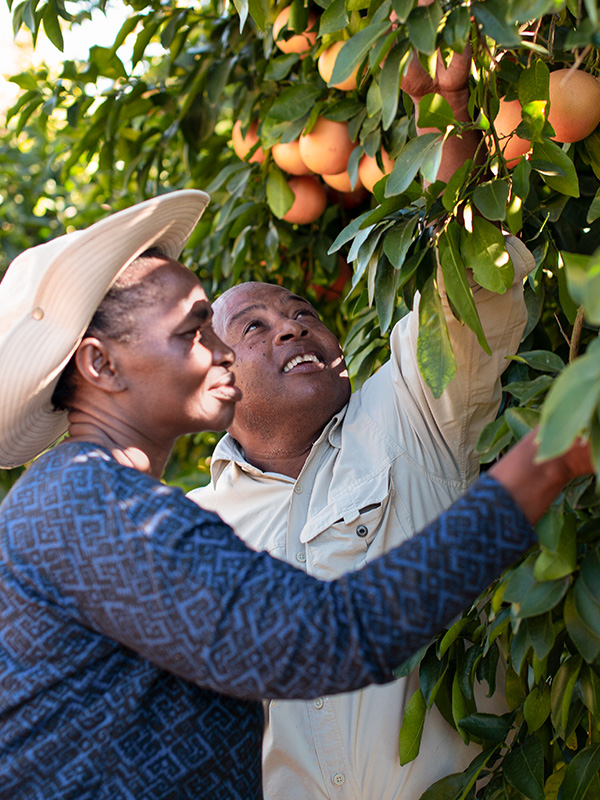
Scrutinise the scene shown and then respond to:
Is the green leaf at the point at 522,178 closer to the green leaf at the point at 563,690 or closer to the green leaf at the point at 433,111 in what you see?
the green leaf at the point at 433,111

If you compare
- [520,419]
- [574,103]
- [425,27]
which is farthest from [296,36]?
[520,419]

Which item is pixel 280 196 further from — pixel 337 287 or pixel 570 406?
pixel 570 406

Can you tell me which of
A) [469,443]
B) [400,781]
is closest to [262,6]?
[469,443]

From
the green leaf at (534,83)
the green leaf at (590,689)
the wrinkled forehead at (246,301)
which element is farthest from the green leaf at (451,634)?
the wrinkled forehead at (246,301)

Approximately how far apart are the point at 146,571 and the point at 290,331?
1.05 metres

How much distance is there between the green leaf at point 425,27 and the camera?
1.09m

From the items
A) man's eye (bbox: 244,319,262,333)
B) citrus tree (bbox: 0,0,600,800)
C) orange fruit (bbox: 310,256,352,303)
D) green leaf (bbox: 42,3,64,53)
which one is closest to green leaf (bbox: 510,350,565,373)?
citrus tree (bbox: 0,0,600,800)

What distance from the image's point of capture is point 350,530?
1.69 m

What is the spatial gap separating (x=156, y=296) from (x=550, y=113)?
677 millimetres

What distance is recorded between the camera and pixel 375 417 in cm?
182

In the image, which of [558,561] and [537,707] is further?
[537,707]

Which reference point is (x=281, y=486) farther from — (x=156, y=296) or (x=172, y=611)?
(x=172, y=611)

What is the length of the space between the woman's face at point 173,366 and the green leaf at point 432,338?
0.28m

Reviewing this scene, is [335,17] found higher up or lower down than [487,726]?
higher up
